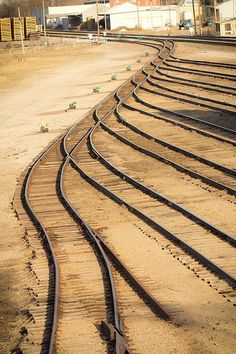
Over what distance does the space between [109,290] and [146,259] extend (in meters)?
1.60

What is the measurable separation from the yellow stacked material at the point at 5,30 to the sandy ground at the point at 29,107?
74.9ft

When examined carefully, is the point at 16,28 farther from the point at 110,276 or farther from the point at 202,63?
the point at 110,276

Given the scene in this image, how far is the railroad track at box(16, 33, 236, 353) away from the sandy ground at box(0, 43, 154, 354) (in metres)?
0.41

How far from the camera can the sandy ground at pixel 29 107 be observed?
12.8m

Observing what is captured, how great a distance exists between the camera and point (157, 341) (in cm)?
983

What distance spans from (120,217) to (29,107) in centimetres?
2402

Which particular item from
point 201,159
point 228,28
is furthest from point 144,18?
point 201,159

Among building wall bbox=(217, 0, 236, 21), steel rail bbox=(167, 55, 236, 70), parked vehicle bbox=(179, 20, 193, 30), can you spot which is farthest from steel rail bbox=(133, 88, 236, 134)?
parked vehicle bbox=(179, 20, 193, 30)

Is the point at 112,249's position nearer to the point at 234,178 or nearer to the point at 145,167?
the point at 234,178

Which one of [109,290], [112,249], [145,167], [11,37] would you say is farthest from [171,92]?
[11,37]

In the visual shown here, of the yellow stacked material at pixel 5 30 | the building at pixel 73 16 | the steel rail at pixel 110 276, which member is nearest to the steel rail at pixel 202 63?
the steel rail at pixel 110 276

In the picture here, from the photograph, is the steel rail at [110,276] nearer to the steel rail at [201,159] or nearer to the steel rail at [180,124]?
the steel rail at [201,159]

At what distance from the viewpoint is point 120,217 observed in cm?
1612

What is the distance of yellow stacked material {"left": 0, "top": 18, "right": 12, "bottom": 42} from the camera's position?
10284 centimetres
